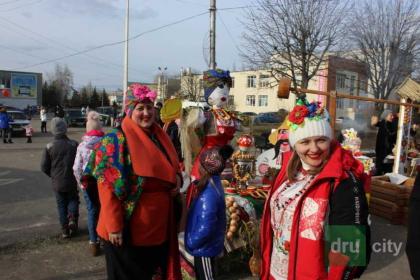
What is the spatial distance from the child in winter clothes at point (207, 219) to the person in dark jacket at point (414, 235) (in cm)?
139

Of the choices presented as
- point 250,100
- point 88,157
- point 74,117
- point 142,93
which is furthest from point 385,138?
point 250,100

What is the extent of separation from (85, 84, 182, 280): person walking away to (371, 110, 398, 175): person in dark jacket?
7.96 metres

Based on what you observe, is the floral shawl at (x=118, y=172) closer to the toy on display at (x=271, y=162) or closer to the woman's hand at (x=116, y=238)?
the woman's hand at (x=116, y=238)

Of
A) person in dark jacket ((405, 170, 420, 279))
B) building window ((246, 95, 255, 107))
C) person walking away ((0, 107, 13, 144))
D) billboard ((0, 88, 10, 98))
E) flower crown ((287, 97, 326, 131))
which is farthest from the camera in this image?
building window ((246, 95, 255, 107))

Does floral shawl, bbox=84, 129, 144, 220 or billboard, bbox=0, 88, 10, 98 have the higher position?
billboard, bbox=0, 88, 10, 98

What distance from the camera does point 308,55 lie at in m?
17.4

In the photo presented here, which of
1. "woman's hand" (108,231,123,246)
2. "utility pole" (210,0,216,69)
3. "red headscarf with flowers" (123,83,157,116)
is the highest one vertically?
"utility pole" (210,0,216,69)

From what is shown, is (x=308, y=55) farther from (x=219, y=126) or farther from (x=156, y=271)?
(x=156, y=271)

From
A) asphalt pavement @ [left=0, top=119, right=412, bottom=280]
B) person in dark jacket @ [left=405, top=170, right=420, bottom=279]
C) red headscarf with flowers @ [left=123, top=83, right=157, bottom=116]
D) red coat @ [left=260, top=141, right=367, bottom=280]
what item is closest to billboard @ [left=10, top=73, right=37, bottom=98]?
asphalt pavement @ [left=0, top=119, right=412, bottom=280]

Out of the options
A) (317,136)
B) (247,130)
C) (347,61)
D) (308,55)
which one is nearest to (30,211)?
(247,130)

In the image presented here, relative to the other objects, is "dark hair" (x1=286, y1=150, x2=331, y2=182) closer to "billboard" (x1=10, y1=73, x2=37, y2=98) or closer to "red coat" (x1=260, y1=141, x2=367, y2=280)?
"red coat" (x1=260, y1=141, x2=367, y2=280)

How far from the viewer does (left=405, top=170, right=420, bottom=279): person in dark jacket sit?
1.75 m

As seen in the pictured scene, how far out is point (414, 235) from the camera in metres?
1.78

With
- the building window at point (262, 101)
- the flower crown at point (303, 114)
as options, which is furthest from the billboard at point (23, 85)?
the flower crown at point (303, 114)
